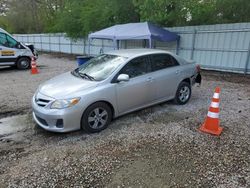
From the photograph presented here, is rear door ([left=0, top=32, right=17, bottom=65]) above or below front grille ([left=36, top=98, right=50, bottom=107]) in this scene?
above

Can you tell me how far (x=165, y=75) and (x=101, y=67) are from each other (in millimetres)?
1543

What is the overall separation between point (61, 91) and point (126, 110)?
4.62 ft

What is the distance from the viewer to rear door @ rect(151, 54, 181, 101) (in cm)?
495

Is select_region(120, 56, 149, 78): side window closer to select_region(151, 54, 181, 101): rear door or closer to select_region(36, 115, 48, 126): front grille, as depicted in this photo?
select_region(151, 54, 181, 101): rear door

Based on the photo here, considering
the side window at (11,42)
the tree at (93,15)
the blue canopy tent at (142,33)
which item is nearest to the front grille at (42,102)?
the blue canopy tent at (142,33)

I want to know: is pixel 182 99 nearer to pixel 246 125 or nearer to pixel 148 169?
pixel 246 125

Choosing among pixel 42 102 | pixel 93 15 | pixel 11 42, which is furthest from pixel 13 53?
pixel 42 102

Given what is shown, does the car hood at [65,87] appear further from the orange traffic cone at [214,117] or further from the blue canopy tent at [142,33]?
the blue canopy tent at [142,33]

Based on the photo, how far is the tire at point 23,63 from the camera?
1139cm

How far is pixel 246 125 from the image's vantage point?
4.47 meters

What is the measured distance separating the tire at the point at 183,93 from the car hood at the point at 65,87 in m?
2.48

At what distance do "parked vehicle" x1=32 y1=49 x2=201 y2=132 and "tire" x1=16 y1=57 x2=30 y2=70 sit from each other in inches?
315

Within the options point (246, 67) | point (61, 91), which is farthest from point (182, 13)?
point (61, 91)

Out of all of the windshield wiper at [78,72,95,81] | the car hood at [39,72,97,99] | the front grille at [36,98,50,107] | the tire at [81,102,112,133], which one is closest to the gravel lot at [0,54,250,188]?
the tire at [81,102,112,133]
